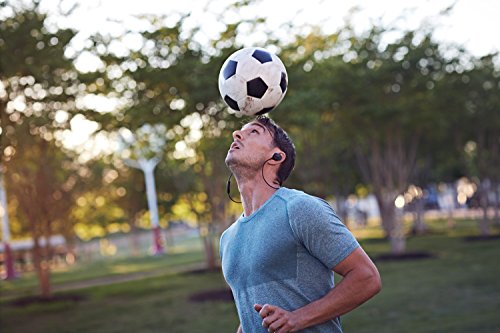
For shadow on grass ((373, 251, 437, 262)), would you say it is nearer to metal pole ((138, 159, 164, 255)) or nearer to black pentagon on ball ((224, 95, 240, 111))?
metal pole ((138, 159, 164, 255))

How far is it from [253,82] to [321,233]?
1.40 m

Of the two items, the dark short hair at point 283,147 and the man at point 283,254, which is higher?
the dark short hair at point 283,147

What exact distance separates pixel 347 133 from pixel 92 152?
8971 millimetres

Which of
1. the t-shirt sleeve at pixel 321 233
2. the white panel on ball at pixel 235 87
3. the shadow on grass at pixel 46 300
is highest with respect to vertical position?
the white panel on ball at pixel 235 87

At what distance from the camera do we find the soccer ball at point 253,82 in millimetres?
3691

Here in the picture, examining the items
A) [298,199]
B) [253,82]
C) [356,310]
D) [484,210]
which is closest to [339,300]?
[298,199]

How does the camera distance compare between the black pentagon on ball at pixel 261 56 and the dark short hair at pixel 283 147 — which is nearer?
the dark short hair at pixel 283 147

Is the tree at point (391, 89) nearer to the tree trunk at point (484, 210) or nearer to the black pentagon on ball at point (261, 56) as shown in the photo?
the tree trunk at point (484, 210)

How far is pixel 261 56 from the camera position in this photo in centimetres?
395

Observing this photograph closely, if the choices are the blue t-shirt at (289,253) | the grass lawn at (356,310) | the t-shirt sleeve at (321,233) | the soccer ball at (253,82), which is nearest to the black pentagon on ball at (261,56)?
the soccer ball at (253,82)

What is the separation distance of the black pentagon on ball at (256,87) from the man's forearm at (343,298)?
4.63 feet

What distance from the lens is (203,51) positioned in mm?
15148

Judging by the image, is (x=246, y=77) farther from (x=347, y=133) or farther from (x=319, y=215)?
(x=347, y=133)

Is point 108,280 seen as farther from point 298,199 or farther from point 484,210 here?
point 298,199
